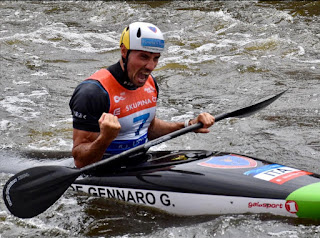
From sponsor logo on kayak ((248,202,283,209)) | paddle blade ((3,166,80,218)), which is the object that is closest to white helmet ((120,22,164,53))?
paddle blade ((3,166,80,218))

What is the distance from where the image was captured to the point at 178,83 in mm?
8633

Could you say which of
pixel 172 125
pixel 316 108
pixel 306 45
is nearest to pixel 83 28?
pixel 306 45

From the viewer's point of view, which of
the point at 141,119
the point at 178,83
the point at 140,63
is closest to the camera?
the point at 140,63

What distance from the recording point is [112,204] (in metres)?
4.46

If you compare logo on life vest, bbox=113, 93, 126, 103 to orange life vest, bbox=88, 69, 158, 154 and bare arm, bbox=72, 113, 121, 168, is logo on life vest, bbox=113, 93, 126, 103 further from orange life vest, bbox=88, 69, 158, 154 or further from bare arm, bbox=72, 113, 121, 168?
bare arm, bbox=72, 113, 121, 168

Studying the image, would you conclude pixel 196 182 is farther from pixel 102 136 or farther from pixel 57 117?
pixel 57 117

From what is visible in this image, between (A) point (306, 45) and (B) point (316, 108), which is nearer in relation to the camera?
(B) point (316, 108)

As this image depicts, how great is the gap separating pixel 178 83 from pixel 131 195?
4546 millimetres

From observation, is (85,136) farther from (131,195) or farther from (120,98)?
(131,195)

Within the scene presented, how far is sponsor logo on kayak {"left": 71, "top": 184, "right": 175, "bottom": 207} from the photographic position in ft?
13.8

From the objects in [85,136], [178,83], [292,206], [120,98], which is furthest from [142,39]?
[178,83]

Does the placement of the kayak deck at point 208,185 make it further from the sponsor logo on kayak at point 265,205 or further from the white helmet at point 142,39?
the white helmet at point 142,39

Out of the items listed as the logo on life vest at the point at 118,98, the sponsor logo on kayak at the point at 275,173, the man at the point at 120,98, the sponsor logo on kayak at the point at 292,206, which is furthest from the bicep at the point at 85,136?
the sponsor logo on kayak at the point at 292,206

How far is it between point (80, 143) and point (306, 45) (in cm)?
678
